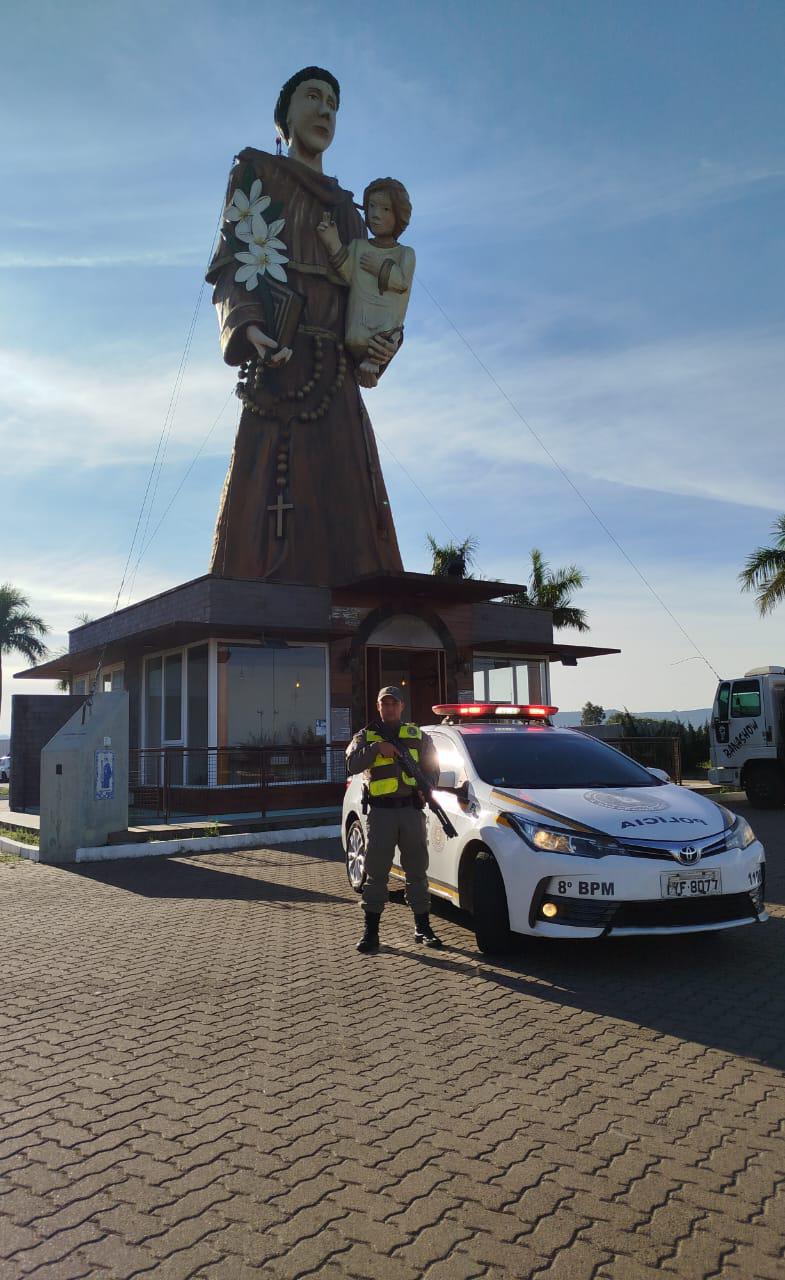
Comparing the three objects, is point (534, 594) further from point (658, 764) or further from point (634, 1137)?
point (634, 1137)

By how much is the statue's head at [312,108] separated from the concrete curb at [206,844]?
749 inches

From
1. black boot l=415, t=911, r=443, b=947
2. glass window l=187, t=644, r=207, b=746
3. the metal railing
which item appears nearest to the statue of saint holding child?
glass window l=187, t=644, r=207, b=746

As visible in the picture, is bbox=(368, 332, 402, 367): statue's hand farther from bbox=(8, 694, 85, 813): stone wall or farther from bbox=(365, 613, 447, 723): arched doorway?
bbox=(8, 694, 85, 813): stone wall

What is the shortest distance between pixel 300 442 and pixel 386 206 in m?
7.08

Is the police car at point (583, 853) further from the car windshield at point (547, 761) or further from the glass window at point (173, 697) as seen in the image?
the glass window at point (173, 697)

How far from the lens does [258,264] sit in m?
22.9

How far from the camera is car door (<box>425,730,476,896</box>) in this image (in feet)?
22.2

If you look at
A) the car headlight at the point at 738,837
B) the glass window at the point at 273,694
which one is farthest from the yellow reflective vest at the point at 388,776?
the glass window at the point at 273,694

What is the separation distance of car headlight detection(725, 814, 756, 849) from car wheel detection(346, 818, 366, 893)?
348cm

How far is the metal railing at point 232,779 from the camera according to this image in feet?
51.3

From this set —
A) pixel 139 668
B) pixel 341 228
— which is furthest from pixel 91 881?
pixel 341 228

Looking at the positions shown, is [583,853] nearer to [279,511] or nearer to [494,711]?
[494,711]

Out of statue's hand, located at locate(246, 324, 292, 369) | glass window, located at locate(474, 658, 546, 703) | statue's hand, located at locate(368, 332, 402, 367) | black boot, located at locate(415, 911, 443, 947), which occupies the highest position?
statue's hand, located at locate(368, 332, 402, 367)

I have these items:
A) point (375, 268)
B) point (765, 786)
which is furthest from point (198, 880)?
point (375, 268)
